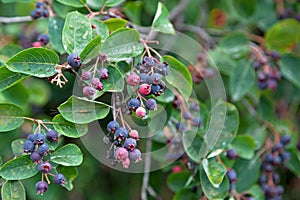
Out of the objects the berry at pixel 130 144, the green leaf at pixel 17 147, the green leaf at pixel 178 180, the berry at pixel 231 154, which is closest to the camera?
the berry at pixel 130 144

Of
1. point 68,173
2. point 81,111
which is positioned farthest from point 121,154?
point 68,173

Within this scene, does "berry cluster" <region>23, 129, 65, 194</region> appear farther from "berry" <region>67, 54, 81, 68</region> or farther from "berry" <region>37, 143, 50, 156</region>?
"berry" <region>67, 54, 81, 68</region>

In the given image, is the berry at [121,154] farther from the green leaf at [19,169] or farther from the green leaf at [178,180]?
the green leaf at [178,180]

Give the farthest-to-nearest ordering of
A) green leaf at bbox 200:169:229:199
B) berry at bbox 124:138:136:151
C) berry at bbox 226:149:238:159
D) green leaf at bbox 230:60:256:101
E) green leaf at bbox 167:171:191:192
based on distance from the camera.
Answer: green leaf at bbox 230:60:256:101, green leaf at bbox 167:171:191:192, berry at bbox 226:149:238:159, green leaf at bbox 200:169:229:199, berry at bbox 124:138:136:151

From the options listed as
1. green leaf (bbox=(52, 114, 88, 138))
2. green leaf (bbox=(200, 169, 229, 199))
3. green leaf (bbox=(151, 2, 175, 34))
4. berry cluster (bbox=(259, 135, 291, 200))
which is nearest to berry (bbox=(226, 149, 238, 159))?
green leaf (bbox=(200, 169, 229, 199))

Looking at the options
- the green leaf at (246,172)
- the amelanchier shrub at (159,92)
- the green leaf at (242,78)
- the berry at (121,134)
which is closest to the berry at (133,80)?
the amelanchier shrub at (159,92)

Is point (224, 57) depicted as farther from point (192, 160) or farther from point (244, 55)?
point (192, 160)
